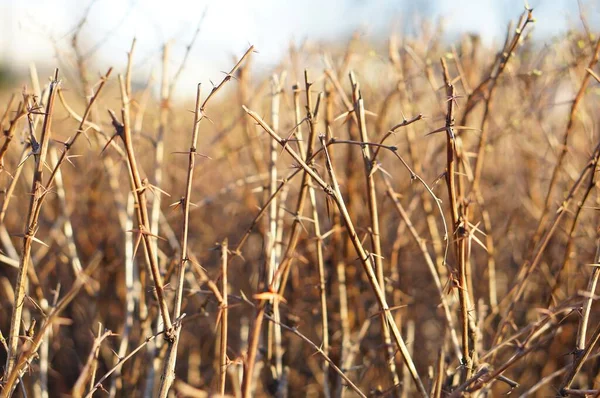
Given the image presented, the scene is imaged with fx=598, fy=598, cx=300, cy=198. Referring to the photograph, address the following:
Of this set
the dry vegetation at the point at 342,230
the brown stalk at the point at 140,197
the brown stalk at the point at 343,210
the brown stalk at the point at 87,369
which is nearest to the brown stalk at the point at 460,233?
the dry vegetation at the point at 342,230

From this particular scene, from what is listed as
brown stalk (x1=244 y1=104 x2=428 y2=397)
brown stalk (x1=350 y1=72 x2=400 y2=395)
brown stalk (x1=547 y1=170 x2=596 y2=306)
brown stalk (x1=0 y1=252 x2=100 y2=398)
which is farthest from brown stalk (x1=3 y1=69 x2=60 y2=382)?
brown stalk (x1=547 y1=170 x2=596 y2=306)

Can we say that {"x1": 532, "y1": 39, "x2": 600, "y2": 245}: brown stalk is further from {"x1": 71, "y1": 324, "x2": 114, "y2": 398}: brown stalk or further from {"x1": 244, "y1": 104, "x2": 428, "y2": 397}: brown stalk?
{"x1": 71, "y1": 324, "x2": 114, "y2": 398}: brown stalk

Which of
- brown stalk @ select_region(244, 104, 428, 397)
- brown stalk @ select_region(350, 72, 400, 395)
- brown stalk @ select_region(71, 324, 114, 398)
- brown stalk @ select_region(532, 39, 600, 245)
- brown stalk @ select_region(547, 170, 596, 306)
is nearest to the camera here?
brown stalk @ select_region(71, 324, 114, 398)

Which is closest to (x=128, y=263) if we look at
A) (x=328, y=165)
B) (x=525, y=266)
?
(x=328, y=165)

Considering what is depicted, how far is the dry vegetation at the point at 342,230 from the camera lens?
1680 mm

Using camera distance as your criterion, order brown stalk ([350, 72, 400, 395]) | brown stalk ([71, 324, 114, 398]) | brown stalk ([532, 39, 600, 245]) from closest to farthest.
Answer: brown stalk ([71, 324, 114, 398]) < brown stalk ([350, 72, 400, 395]) < brown stalk ([532, 39, 600, 245])

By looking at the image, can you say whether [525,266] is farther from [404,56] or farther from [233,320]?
[233,320]

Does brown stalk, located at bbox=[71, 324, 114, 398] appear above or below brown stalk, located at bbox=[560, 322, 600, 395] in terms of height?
above

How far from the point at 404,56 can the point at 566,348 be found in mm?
1389

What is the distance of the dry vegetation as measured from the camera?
1680mm

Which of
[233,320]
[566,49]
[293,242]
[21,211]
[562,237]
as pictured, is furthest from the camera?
[21,211]

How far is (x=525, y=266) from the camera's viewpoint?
5.86 feet

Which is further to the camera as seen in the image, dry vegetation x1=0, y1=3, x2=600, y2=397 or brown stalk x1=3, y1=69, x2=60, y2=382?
dry vegetation x1=0, y1=3, x2=600, y2=397

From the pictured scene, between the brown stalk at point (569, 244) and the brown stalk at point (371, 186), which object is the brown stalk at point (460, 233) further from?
the brown stalk at point (569, 244)
